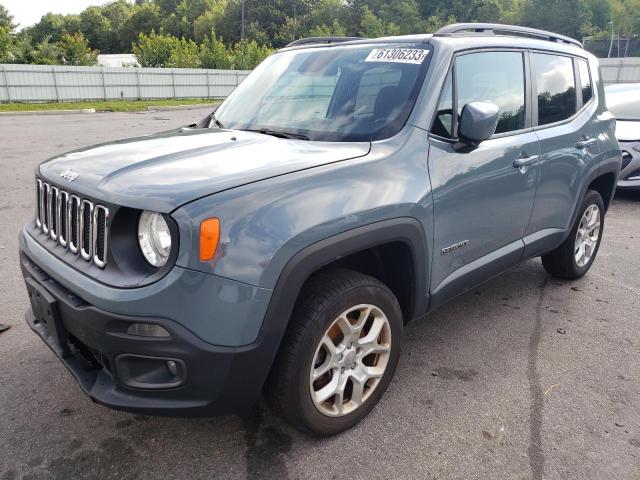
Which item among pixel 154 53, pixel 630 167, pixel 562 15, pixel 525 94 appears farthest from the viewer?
pixel 562 15

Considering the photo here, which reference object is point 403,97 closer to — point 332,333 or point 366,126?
point 366,126

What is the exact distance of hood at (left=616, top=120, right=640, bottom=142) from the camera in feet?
23.9

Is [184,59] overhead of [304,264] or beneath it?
overhead

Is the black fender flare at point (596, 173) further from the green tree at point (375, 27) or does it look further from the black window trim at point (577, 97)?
the green tree at point (375, 27)

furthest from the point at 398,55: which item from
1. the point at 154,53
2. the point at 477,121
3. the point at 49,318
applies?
the point at 154,53

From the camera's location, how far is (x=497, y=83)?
10.5ft

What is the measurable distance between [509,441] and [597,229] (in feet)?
8.99

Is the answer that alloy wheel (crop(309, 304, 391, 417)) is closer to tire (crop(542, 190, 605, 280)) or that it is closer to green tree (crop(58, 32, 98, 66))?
tire (crop(542, 190, 605, 280))

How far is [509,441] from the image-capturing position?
8.20 feet

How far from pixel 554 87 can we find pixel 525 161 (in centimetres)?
87

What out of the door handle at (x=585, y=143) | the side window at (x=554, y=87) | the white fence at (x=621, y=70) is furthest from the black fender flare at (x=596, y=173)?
the white fence at (x=621, y=70)

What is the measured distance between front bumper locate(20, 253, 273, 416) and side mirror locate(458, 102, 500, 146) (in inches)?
58.7

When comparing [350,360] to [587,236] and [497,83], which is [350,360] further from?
[587,236]

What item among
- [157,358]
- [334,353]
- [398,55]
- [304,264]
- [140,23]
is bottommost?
[334,353]
